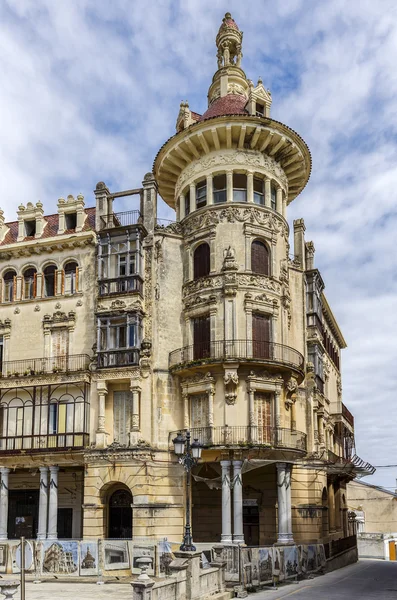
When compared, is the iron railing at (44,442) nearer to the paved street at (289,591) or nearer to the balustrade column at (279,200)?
the paved street at (289,591)

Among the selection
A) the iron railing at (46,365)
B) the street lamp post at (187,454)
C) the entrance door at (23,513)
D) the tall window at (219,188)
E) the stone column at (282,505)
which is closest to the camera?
the street lamp post at (187,454)

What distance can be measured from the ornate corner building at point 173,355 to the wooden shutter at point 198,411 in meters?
0.08

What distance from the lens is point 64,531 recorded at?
3556 cm

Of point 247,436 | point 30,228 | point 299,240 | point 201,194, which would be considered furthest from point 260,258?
point 30,228

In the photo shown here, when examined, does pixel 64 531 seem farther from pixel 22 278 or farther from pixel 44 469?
pixel 22 278

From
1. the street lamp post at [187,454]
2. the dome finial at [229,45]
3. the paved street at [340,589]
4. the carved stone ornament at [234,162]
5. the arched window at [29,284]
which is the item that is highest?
the dome finial at [229,45]

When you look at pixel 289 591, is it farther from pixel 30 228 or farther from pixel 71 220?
pixel 30 228

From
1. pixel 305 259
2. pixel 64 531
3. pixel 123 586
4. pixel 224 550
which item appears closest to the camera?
pixel 224 550

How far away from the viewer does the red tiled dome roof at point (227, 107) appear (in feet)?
121

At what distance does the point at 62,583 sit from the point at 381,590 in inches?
470

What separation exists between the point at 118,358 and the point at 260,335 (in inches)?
283

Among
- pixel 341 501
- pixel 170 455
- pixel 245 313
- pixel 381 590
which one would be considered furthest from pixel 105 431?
pixel 341 501

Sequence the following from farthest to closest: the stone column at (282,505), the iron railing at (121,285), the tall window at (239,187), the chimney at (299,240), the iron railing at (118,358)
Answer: the chimney at (299,240) → the tall window at (239,187) → the iron railing at (121,285) → the iron railing at (118,358) → the stone column at (282,505)

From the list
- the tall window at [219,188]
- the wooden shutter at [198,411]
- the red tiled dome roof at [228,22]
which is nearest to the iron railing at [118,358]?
the wooden shutter at [198,411]
